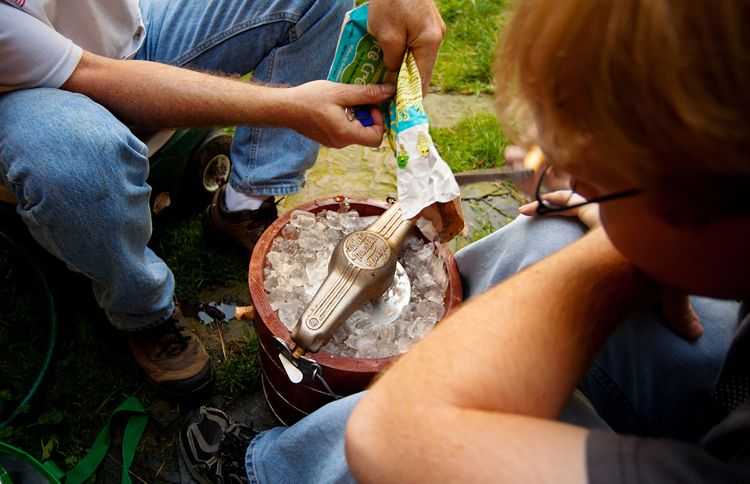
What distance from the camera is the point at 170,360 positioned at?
5.56 feet

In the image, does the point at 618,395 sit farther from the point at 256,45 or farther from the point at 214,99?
the point at 256,45

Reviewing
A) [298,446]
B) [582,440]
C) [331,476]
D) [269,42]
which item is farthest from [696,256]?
[269,42]

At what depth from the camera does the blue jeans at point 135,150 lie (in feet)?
4.13

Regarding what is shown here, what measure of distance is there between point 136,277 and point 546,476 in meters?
1.17

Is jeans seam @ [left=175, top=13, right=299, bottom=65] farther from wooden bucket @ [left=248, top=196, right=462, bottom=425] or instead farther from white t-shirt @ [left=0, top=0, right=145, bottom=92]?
wooden bucket @ [left=248, top=196, right=462, bottom=425]

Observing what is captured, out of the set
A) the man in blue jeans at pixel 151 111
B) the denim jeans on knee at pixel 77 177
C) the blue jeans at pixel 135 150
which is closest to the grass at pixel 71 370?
the man in blue jeans at pixel 151 111

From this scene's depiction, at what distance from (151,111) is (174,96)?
0.07 meters

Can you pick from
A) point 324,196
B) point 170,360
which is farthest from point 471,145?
point 170,360

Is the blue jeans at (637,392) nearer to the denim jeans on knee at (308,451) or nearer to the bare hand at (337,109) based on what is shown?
the denim jeans on knee at (308,451)

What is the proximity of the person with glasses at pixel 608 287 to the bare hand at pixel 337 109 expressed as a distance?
1.79ft

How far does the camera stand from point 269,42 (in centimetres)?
178

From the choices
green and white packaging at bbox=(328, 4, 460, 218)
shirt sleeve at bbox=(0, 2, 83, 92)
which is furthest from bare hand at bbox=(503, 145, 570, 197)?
shirt sleeve at bbox=(0, 2, 83, 92)

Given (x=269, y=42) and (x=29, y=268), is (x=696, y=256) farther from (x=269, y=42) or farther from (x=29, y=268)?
(x=29, y=268)

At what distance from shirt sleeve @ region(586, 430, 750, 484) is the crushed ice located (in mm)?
772
